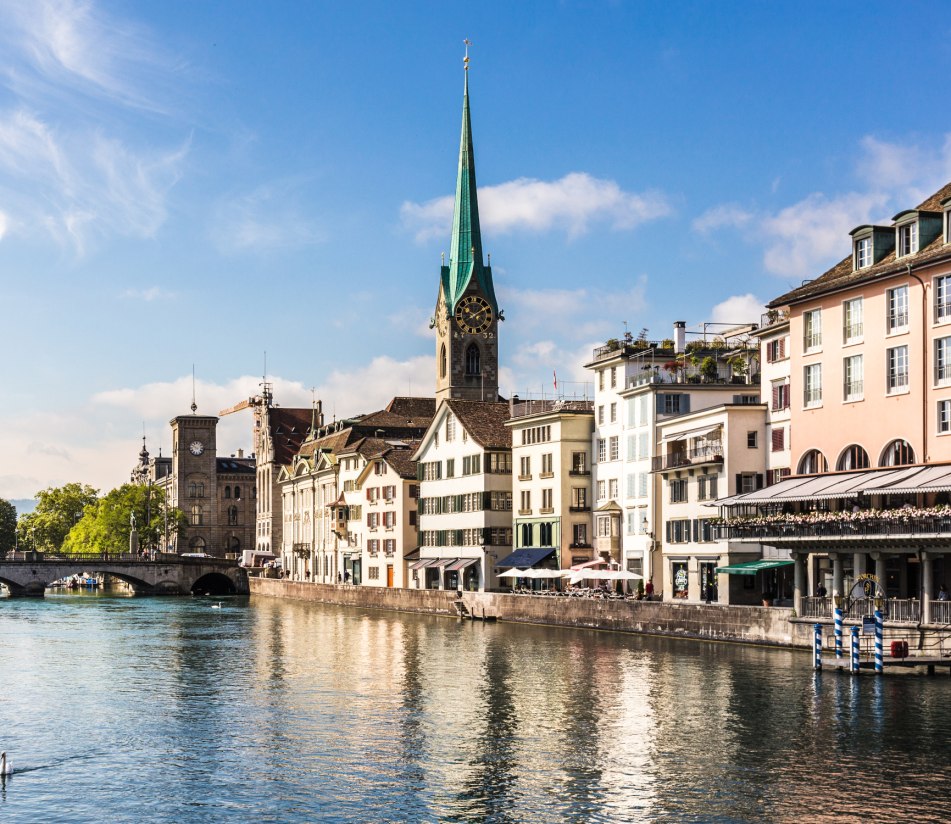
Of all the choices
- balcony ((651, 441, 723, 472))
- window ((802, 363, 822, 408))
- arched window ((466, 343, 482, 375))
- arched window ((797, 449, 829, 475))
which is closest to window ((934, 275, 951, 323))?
window ((802, 363, 822, 408))

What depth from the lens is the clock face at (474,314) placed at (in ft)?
573

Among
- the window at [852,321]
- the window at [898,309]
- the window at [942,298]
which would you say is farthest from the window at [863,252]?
the window at [942,298]

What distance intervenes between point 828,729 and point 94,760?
20.2 meters

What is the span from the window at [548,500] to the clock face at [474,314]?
73644 millimetres

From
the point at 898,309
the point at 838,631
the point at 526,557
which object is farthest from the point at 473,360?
the point at 838,631

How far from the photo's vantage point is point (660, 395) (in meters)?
88.8

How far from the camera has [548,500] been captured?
10188 cm

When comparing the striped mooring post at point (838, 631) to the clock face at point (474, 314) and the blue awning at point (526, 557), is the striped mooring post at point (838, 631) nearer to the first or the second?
the blue awning at point (526, 557)

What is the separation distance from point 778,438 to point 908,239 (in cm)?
1626

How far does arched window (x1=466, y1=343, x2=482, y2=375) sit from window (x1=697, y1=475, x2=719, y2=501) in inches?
3669

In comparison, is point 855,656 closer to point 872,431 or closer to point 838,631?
point 838,631

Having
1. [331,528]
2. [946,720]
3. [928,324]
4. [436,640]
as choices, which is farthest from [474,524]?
[946,720]

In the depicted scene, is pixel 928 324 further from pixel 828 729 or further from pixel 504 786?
pixel 504 786

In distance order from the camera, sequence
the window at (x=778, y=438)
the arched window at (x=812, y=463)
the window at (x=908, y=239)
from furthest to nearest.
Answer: the window at (x=778, y=438) < the arched window at (x=812, y=463) < the window at (x=908, y=239)
